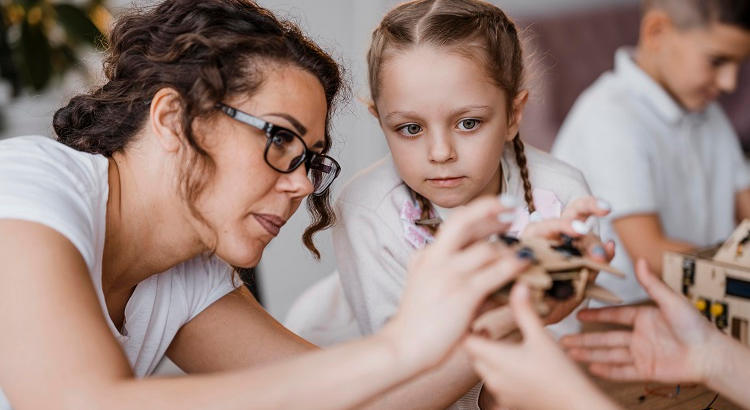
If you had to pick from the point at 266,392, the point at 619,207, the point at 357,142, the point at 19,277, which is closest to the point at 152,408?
the point at 266,392

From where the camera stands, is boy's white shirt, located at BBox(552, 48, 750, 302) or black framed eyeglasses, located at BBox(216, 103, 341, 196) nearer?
black framed eyeglasses, located at BBox(216, 103, 341, 196)

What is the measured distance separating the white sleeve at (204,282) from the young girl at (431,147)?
0.92 feet

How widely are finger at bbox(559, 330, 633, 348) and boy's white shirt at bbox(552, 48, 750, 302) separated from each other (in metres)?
1.04

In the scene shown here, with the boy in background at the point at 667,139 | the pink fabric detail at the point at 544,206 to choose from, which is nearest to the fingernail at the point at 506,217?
the pink fabric detail at the point at 544,206

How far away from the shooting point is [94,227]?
→ 1.15 m

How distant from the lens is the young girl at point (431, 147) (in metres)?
1.48

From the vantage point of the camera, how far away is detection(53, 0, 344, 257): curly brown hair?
3.81 feet

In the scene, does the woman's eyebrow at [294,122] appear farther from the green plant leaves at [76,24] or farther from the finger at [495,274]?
the green plant leaves at [76,24]

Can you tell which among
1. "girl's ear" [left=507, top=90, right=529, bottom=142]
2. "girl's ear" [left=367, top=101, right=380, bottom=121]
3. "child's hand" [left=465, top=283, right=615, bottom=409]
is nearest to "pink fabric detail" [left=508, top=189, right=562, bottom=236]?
"girl's ear" [left=507, top=90, right=529, bottom=142]

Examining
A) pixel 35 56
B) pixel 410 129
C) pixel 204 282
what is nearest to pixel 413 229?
pixel 410 129

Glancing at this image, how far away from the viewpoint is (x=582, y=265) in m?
0.98

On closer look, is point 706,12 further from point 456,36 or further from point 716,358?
point 716,358

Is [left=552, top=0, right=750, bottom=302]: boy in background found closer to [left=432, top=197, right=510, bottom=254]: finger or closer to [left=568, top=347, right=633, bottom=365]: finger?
[left=568, top=347, right=633, bottom=365]: finger

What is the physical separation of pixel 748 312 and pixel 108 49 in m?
1.31
